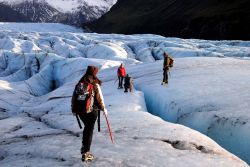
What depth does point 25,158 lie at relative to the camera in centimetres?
1140

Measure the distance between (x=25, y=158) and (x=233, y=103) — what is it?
9724 millimetres

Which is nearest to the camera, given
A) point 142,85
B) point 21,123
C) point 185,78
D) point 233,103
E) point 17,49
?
point 233,103

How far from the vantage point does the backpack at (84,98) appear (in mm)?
9523

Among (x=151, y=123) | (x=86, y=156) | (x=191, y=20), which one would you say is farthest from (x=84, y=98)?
(x=191, y=20)

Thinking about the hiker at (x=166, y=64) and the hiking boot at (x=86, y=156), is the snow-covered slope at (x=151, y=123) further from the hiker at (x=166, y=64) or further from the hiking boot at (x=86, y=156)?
Answer: the hiker at (x=166, y=64)

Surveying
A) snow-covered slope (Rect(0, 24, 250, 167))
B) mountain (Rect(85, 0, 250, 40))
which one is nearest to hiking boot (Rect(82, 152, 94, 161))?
snow-covered slope (Rect(0, 24, 250, 167))

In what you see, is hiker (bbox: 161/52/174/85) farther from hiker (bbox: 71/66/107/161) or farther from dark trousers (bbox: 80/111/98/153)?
dark trousers (bbox: 80/111/98/153)

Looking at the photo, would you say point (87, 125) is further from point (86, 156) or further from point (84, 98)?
point (86, 156)

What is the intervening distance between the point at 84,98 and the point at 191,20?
12614 cm

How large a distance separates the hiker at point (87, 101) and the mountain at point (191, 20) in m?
103

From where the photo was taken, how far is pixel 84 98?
31.3ft

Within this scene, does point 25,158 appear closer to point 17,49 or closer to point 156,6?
point 17,49

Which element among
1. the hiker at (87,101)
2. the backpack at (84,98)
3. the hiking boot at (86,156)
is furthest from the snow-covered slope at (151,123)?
the backpack at (84,98)

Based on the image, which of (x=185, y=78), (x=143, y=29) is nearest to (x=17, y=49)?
(x=185, y=78)
